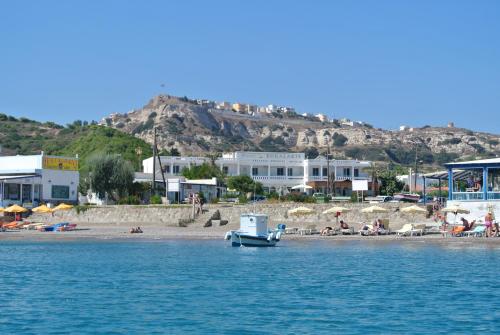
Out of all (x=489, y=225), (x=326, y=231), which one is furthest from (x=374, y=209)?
(x=489, y=225)

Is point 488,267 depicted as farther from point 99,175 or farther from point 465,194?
point 99,175

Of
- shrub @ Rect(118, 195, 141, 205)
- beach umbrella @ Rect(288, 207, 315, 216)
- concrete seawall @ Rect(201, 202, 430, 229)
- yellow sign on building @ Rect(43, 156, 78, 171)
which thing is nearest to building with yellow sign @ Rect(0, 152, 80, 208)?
yellow sign on building @ Rect(43, 156, 78, 171)

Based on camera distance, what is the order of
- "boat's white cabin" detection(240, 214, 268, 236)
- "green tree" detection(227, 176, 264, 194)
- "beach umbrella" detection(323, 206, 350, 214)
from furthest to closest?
"green tree" detection(227, 176, 264, 194) → "beach umbrella" detection(323, 206, 350, 214) → "boat's white cabin" detection(240, 214, 268, 236)

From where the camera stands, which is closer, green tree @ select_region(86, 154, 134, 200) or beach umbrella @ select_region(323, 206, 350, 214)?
beach umbrella @ select_region(323, 206, 350, 214)

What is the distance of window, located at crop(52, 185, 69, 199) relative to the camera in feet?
256

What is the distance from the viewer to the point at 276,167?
104m

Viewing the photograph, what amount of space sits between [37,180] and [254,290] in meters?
50.6

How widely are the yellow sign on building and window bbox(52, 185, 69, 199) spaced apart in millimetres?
1900

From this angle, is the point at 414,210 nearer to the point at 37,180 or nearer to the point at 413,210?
the point at 413,210

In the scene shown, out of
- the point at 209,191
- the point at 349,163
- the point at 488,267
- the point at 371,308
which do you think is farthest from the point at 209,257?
the point at 349,163

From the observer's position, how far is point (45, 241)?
57.7m

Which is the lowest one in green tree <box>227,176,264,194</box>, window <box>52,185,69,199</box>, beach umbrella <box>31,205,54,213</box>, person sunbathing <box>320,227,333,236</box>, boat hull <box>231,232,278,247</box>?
boat hull <box>231,232,278,247</box>

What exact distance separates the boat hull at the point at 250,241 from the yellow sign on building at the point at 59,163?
33.7 metres

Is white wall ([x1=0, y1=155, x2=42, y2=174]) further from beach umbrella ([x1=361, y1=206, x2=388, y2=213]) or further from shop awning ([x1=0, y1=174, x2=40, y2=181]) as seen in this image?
beach umbrella ([x1=361, y1=206, x2=388, y2=213])
